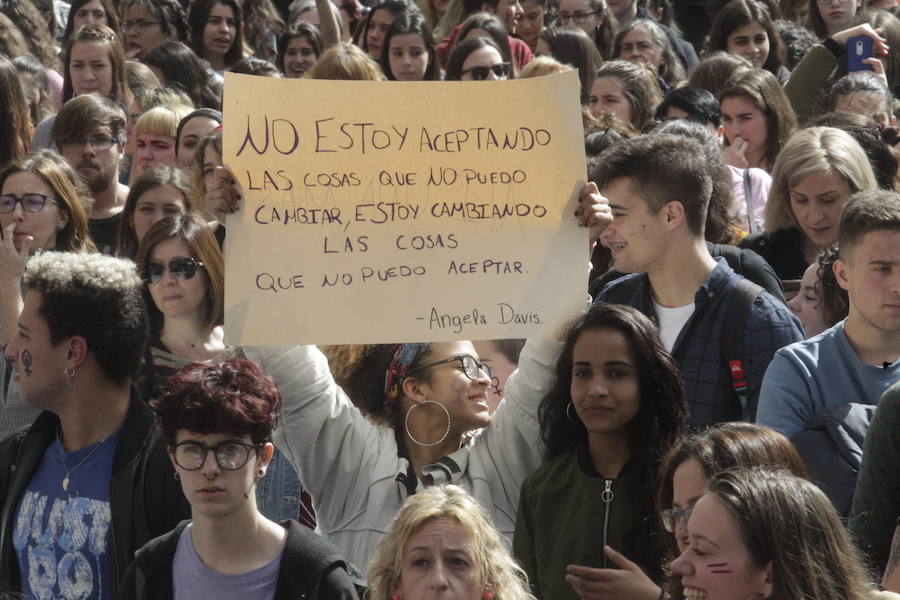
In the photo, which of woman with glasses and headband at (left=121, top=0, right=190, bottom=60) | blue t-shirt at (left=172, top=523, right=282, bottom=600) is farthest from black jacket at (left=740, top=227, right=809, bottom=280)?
woman with glasses and headband at (left=121, top=0, right=190, bottom=60)

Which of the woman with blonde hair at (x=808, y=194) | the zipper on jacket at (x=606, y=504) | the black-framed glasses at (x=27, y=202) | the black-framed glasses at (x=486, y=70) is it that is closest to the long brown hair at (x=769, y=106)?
the black-framed glasses at (x=486, y=70)

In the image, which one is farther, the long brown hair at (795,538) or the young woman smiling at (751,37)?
the young woman smiling at (751,37)

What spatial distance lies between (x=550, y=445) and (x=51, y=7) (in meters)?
8.34

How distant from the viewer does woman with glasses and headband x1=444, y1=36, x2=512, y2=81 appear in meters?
8.36

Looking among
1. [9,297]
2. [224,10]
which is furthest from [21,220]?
[224,10]

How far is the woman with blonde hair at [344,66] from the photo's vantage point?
7.92 metres

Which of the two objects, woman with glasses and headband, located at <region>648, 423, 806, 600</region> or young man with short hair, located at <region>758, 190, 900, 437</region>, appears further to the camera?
young man with short hair, located at <region>758, 190, 900, 437</region>

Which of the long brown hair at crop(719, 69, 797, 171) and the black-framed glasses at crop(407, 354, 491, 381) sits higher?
the long brown hair at crop(719, 69, 797, 171)

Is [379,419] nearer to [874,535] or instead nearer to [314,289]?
[314,289]

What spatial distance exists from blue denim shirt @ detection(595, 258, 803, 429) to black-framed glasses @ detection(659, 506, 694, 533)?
3.15 ft

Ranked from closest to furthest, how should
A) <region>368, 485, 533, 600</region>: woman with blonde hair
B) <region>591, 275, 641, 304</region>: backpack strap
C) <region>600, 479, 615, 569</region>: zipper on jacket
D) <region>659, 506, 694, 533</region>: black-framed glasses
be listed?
<region>659, 506, 694, 533</region>: black-framed glasses, <region>368, 485, 533, 600</region>: woman with blonde hair, <region>600, 479, 615, 569</region>: zipper on jacket, <region>591, 275, 641, 304</region>: backpack strap

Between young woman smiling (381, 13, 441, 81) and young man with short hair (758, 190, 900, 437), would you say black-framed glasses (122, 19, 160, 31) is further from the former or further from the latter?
young man with short hair (758, 190, 900, 437)

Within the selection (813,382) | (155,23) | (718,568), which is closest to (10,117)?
(155,23)

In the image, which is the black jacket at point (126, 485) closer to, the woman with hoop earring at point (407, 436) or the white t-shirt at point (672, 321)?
the woman with hoop earring at point (407, 436)
